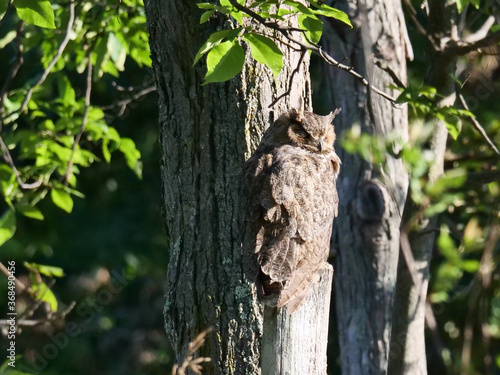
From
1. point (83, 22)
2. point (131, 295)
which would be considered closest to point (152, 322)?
point (131, 295)

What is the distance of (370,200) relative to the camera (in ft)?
13.9

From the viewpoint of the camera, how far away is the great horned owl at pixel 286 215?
2.63 meters

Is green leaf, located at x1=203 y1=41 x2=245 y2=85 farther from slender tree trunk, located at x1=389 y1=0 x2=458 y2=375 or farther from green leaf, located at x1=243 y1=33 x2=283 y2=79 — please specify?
slender tree trunk, located at x1=389 y1=0 x2=458 y2=375

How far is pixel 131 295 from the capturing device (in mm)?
9555

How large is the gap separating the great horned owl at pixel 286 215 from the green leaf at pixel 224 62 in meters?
0.59

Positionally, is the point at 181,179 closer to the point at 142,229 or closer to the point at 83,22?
the point at 83,22

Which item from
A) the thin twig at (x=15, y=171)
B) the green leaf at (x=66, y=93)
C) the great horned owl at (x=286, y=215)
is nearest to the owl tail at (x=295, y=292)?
the great horned owl at (x=286, y=215)

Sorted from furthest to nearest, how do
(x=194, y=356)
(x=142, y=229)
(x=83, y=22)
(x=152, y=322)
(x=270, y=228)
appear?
(x=152, y=322) < (x=142, y=229) < (x=83, y=22) < (x=194, y=356) < (x=270, y=228)

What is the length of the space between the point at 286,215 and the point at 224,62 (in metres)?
0.68

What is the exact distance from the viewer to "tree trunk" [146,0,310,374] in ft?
9.70

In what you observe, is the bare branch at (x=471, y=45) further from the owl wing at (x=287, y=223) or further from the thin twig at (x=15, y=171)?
the thin twig at (x=15, y=171)

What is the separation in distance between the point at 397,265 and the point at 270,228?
172 cm

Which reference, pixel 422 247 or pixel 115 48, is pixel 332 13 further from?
pixel 422 247

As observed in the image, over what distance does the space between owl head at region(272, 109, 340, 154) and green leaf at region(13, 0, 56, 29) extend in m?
1.03
